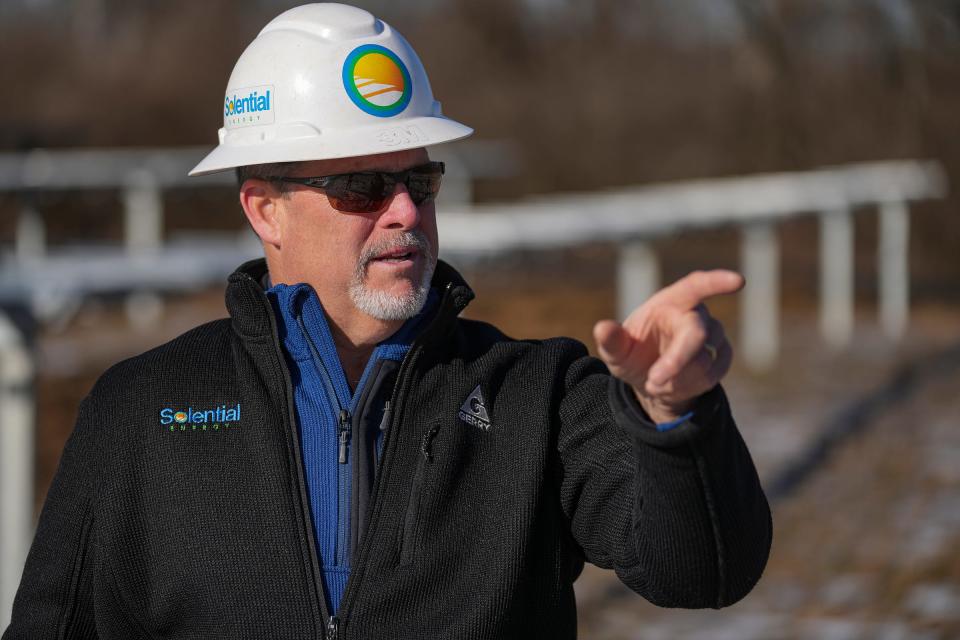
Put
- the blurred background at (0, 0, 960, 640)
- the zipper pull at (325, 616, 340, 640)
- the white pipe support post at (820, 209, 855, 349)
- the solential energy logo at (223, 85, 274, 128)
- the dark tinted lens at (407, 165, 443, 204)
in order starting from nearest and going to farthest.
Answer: the zipper pull at (325, 616, 340, 640)
the dark tinted lens at (407, 165, 443, 204)
the solential energy logo at (223, 85, 274, 128)
the blurred background at (0, 0, 960, 640)
the white pipe support post at (820, 209, 855, 349)

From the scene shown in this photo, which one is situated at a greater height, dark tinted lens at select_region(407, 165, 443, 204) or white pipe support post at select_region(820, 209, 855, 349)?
dark tinted lens at select_region(407, 165, 443, 204)

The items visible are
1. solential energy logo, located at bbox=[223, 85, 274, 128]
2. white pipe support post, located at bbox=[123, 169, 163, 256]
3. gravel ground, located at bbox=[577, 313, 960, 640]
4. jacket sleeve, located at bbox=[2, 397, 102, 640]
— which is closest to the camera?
jacket sleeve, located at bbox=[2, 397, 102, 640]

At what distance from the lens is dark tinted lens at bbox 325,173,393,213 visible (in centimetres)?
268

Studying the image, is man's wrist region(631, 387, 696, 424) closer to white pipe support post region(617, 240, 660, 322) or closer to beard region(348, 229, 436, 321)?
beard region(348, 229, 436, 321)

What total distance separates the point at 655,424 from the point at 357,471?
1.95ft

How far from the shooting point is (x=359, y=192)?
2.69 m

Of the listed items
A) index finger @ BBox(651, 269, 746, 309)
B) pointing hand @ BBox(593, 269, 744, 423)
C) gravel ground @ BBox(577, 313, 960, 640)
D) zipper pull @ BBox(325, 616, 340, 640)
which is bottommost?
gravel ground @ BBox(577, 313, 960, 640)

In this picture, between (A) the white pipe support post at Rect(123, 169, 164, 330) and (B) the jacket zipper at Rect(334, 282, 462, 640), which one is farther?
(A) the white pipe support post at Rect(123, 169, 164, 330)

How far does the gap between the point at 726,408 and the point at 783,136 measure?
5.29m

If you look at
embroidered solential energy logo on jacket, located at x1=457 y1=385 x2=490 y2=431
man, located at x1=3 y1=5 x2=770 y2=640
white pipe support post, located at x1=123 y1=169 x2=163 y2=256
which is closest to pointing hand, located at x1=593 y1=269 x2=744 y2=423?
man, located at x1=3 y1=5 x2=770 y2=640

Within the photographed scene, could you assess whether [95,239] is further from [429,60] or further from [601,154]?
[429,60]

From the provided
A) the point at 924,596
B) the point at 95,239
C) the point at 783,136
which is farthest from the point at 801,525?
the point at 95,239

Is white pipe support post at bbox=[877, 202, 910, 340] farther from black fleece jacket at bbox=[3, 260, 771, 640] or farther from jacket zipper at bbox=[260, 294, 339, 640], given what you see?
jacket zipper at bbox=[260, 294, 339, 640]

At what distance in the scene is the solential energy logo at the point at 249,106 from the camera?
294cm
